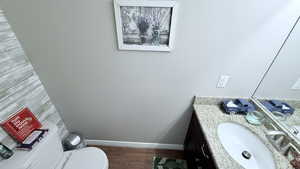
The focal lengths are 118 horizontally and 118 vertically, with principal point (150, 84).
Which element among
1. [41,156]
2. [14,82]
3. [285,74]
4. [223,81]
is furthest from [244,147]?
[14,82]

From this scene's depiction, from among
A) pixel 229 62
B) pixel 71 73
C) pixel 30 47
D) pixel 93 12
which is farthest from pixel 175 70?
pixel 30 47

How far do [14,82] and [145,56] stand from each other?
41.4 inches

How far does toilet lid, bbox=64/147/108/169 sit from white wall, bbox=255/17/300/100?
60.4 inches

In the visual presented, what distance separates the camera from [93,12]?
0.82m

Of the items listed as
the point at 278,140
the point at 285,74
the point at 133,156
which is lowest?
the point at 133,156

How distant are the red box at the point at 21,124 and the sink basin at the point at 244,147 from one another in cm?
151

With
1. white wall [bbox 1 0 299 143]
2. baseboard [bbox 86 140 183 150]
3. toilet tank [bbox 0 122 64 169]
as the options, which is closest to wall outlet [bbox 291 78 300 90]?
white wall [bbox 1 0 299 143]

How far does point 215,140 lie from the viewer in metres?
0.83

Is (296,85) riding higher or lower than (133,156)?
higher

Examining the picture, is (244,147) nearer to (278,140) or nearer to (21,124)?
(278,140)

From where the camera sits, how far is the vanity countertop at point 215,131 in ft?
2.31

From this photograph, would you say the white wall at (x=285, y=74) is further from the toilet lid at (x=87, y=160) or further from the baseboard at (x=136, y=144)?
the toilet lid at (x=87, y=160)

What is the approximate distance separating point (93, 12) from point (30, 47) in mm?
636

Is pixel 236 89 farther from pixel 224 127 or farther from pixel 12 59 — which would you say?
pixel 12 59
